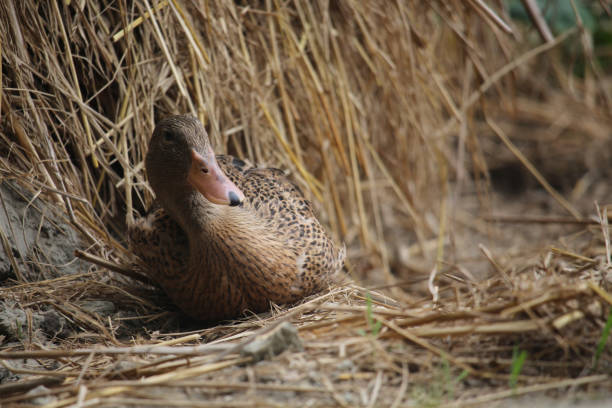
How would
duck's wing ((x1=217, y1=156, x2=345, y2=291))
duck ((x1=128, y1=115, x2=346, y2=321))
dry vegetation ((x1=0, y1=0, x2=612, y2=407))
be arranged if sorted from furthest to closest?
duck's wing ((x1=217, y1=156, x2=345, y2=291)) → duck ((x1=128, y1=115, x2=346, y2=321)) → dry vegetation ((x1=0, y1=0, x2=612, y2=407))

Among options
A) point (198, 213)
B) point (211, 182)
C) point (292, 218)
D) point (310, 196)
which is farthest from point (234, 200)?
point (310, 196)

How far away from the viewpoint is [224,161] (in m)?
2.84

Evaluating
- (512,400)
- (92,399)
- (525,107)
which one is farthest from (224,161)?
(525,107)

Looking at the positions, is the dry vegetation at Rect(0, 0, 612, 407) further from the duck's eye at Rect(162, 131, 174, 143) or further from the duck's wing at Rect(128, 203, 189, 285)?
the duck's eye at Rect(162, 131, 174, 143)

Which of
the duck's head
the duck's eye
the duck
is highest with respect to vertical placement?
the duck's eye

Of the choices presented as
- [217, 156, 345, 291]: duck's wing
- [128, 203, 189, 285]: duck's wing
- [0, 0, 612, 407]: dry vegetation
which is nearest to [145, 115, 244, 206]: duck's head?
[128, 203, 189, 285]: duck's wing

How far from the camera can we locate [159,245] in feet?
8.58

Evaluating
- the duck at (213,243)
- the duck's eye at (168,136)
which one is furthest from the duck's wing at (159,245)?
the duck's eye at (168,136)

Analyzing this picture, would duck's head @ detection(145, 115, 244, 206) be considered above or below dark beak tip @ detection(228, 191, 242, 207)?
Answer: above

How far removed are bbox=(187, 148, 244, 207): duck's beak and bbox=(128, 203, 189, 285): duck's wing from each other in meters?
0.39

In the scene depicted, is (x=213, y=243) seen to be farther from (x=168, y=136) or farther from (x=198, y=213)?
(x=168, y=136)

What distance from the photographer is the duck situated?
235 cm

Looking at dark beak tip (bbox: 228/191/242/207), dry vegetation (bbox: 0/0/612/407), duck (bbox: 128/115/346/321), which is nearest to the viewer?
dry vegetation (bbox: 0/0/612/407)

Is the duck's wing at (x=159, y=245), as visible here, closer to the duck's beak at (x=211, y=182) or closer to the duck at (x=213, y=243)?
the duck at (x=213, y=243)
